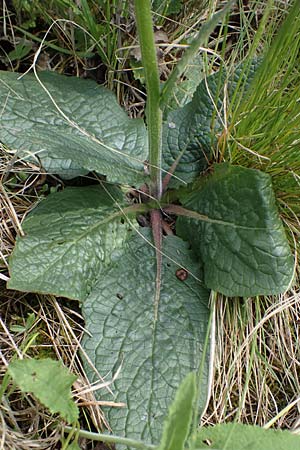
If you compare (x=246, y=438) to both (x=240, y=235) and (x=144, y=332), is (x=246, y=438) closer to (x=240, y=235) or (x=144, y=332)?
(x=144, y=332)

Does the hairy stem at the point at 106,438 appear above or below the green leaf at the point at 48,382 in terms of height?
below

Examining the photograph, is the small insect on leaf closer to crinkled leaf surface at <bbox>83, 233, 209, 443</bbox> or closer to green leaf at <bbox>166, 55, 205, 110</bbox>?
crinkled leaf surface at <bbox>83, 233, 209, 443</bbox>

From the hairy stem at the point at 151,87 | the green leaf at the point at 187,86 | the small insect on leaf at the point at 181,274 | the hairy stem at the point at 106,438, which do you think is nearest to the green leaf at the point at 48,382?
the hairy stem at the point at 106,438

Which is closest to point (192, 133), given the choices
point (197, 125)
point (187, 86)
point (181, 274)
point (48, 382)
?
point (197, 125)

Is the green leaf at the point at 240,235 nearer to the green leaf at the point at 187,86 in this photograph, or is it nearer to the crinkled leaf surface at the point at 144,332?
the crinkled leaf surface at the point at 144,332

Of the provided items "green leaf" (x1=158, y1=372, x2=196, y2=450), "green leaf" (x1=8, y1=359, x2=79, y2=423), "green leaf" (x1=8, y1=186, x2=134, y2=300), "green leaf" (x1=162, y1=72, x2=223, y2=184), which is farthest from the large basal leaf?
"green leaf" (x1=158, y1=372, x2=196, y2=450)

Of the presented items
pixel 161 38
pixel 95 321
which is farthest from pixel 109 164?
pixel 161 38
